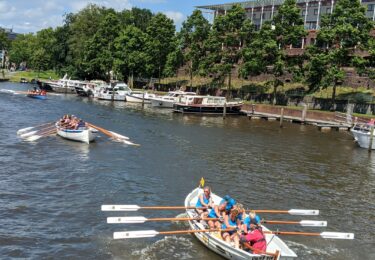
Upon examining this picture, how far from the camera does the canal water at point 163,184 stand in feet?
64.9

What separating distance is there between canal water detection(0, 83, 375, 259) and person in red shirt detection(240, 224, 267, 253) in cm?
239

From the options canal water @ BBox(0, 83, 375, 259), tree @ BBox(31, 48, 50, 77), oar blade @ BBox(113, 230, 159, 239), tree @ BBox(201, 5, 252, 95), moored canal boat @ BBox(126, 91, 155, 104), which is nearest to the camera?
oar blade @ BBox(113, 230, 159, 239)

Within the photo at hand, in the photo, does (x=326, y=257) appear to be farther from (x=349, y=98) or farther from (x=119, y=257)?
(x=349, y=98)

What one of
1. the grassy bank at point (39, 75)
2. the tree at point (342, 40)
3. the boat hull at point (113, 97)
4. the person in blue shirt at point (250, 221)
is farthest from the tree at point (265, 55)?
the grassy bank at point (39, 75)

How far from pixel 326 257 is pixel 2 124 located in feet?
131

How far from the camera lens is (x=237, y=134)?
5328 centimetres

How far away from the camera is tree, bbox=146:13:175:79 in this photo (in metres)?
106

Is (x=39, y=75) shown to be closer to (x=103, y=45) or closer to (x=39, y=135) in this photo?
(x=103, y=45)

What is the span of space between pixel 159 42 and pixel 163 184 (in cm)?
8043

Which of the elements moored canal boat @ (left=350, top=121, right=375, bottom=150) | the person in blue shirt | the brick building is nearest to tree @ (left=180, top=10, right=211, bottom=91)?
the brick building

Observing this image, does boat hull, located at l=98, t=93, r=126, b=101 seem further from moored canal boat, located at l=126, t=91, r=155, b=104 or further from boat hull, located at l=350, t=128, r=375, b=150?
boat hull, located at l=350, t=128, r=375, b=150

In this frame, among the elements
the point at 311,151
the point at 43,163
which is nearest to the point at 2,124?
the point at 43,163

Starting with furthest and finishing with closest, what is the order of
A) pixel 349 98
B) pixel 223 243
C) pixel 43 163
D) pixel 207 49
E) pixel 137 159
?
pixel 207 49
pixel 349 98
pixel 137 159
pixel 43 163
pixel 223 243

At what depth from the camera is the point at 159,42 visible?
105750 millimetres
